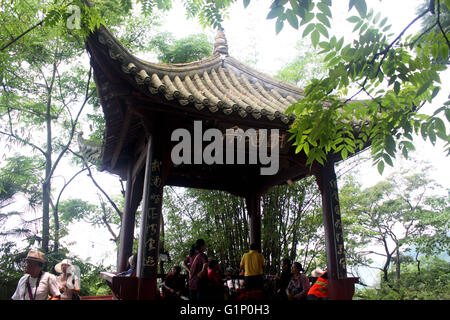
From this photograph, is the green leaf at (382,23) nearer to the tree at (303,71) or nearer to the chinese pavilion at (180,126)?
the chinese pavilion at (180,126)

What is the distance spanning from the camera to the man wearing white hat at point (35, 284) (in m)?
3.28

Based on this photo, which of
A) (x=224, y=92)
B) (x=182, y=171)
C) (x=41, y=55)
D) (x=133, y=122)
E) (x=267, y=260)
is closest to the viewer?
(x=133, y=122)

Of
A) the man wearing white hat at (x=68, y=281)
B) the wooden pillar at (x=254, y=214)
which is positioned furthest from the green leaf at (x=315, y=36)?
the wooden pillar at (x=254, y=214)

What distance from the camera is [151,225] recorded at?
12.5 feet

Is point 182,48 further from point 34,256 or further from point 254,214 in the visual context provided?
point 34,256

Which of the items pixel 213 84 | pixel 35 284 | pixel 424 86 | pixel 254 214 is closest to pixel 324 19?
pixel 424 86

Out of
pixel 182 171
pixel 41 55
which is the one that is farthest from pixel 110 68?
pixel 41 55

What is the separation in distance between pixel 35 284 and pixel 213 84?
11.5 feet

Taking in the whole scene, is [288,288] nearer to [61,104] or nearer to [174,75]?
[174,75]

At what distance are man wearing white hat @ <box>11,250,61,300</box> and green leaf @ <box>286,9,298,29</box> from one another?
3.25 meters

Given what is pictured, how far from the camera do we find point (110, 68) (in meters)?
3.43

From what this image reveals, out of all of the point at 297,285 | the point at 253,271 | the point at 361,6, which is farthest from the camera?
the point at 253,271

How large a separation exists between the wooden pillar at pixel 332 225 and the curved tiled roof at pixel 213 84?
126cm
